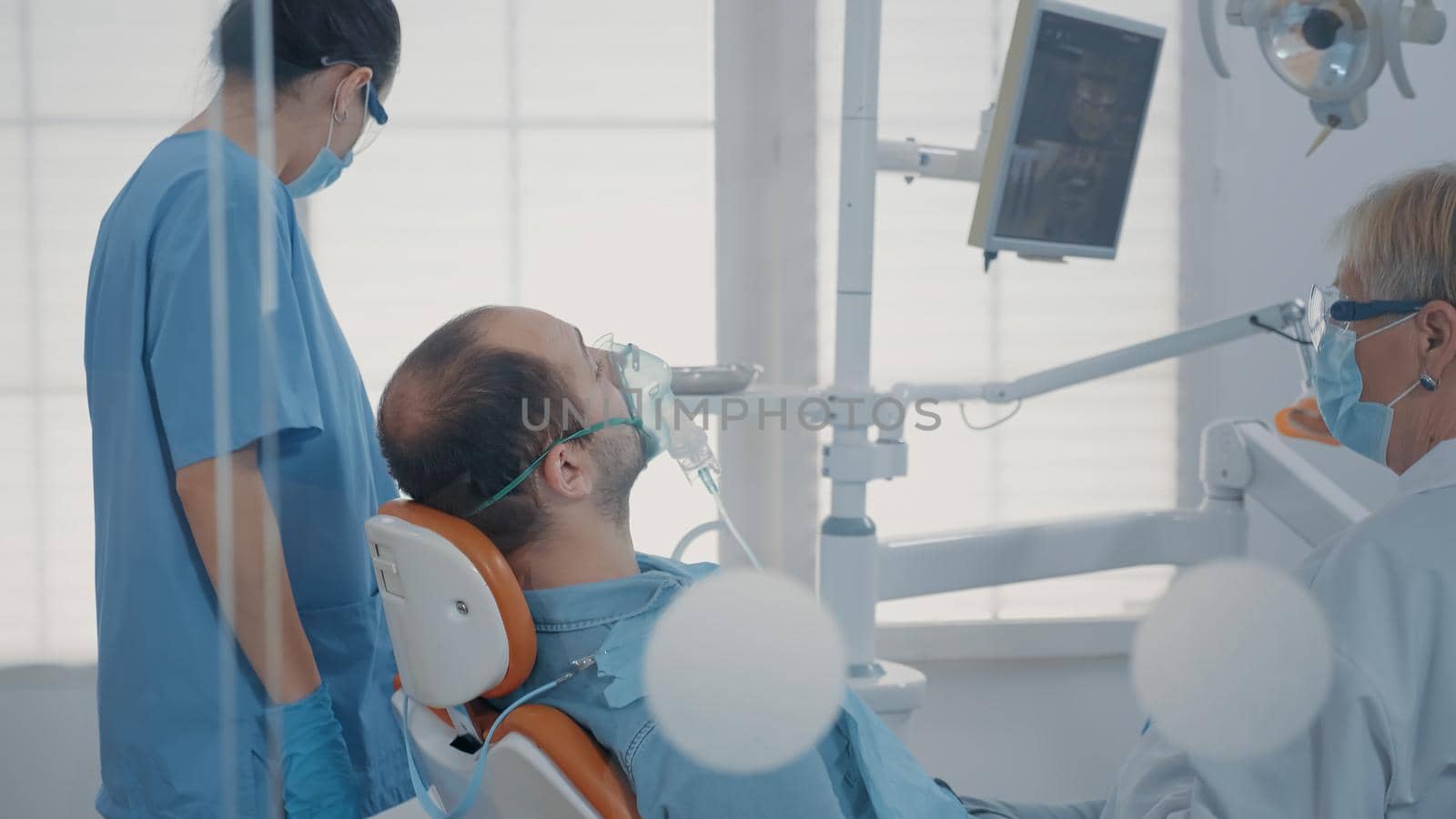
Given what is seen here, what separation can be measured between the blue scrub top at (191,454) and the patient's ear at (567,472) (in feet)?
0.83

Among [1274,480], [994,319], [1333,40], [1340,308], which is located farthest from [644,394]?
[994,319]

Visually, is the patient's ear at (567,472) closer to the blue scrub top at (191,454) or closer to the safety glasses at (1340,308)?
the blue scrub top at (191,454)

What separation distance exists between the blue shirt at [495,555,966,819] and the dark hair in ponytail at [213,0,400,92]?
559 mm

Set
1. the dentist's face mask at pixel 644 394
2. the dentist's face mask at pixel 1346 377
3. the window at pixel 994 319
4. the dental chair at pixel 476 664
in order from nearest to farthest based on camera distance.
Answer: the dental chair at pixel 476 664 → the dentist's face mask at pixel 644 394 → the dentist's face mask at pixel 1346 377 → the window at pixel 994 319

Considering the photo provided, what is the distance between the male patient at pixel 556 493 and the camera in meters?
0.98

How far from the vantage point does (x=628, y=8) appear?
1864mm

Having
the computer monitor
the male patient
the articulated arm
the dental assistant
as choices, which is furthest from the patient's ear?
the articulated arm

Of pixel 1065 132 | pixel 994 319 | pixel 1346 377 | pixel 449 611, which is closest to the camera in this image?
pixel 449 611

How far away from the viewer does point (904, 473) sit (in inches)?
64.7

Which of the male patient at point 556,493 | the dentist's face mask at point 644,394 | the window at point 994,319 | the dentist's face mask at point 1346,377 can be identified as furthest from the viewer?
the window at point 994,319

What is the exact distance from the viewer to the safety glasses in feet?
3.88

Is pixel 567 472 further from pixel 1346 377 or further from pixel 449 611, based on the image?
pixel 1346 377

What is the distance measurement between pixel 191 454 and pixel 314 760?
0.33m

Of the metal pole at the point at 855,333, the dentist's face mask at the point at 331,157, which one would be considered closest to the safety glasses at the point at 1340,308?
the metal pole at the point at 855,333
